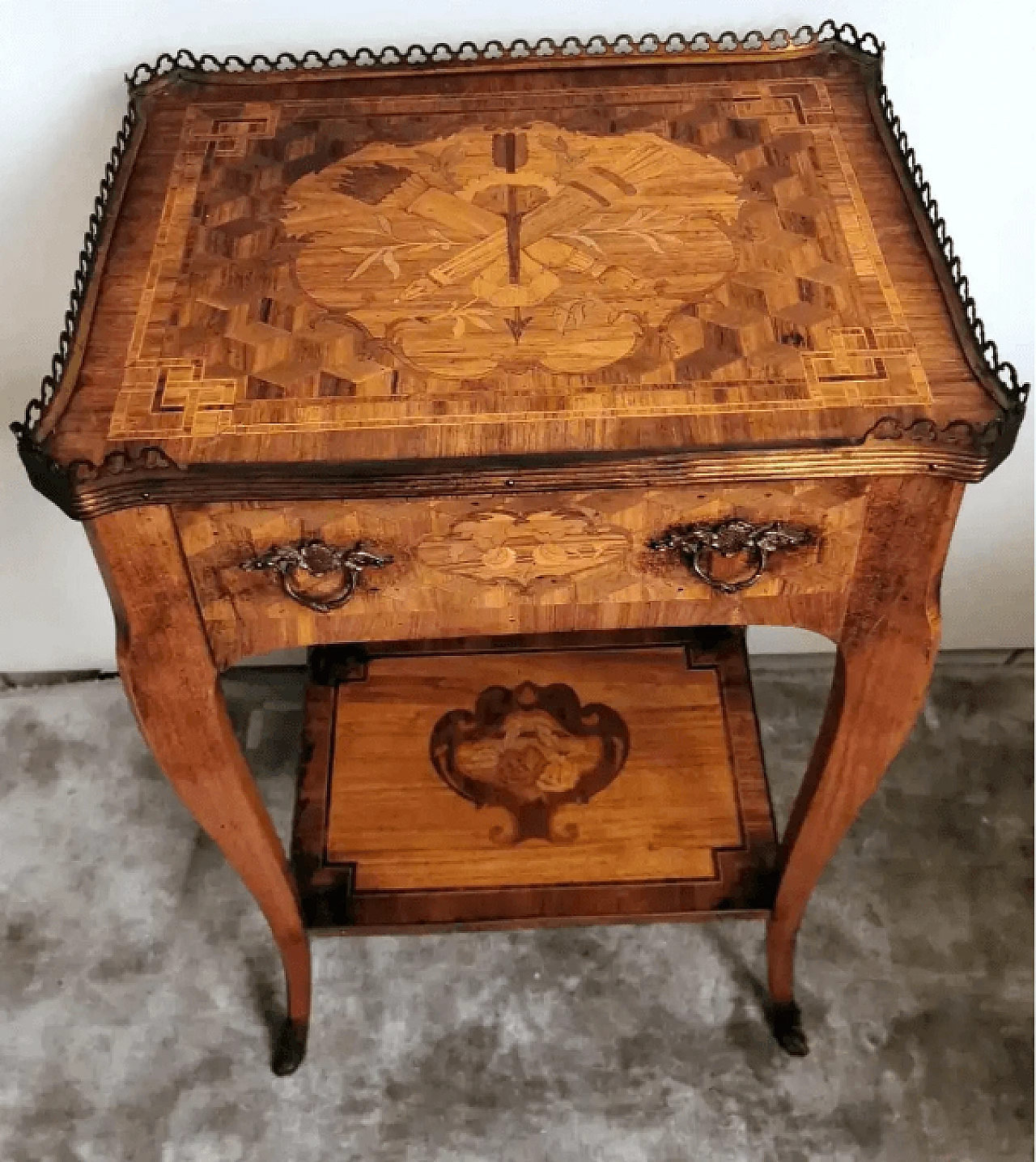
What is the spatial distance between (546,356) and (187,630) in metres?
0.27

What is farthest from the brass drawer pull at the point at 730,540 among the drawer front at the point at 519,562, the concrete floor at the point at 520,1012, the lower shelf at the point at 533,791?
the concrete floor at the point at 520,1012

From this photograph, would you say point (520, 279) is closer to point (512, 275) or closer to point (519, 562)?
point (512, 275)

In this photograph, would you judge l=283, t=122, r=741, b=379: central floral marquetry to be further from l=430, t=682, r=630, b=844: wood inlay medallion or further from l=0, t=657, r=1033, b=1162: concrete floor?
l=0, t=657, r=1033, b=1162: concrete floor

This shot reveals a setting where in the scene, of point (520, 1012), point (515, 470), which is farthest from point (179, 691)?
point (520, 1012)

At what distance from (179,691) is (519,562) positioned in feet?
0.78

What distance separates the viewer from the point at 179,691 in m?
0.71

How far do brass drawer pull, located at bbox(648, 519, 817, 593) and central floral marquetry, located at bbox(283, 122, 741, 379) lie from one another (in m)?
0.11

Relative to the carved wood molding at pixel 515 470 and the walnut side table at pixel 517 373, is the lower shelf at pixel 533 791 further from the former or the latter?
the carved wood molding at pixel 515 470

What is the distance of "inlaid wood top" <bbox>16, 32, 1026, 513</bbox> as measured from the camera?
609mm

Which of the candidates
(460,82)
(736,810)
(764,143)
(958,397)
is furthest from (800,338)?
(736,810)

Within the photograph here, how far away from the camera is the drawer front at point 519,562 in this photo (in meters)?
0.62

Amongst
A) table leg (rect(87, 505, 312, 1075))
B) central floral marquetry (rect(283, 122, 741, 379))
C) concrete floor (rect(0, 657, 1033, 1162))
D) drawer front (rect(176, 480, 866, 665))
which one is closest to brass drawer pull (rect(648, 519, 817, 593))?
drawer front (rect(176, 480, 866, 665))

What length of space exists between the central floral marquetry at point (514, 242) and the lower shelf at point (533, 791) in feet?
1.80

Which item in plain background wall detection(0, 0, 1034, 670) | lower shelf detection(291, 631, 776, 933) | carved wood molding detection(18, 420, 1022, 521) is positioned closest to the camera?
carved wood molding detection(18, 420, 1022, 521)
